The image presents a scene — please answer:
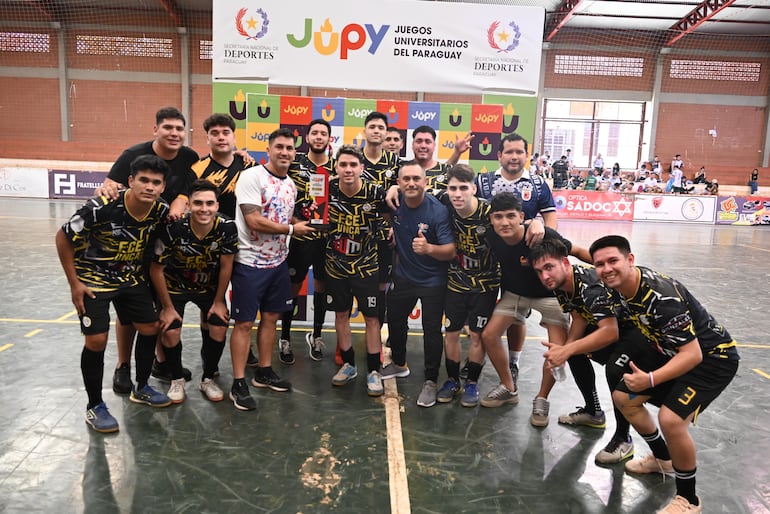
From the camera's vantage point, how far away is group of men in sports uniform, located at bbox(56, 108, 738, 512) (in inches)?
124

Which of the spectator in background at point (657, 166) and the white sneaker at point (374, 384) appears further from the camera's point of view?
the spectator in background at point (657, 166)

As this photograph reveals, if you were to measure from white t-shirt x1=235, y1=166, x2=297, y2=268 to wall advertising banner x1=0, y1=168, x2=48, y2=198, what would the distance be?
21.2 m

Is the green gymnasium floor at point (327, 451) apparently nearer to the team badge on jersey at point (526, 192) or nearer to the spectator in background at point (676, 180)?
the team badge on jersey at point (526, 192)

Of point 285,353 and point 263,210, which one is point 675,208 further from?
point 263,210

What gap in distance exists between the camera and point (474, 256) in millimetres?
4441

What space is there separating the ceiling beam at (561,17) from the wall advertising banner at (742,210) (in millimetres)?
9805

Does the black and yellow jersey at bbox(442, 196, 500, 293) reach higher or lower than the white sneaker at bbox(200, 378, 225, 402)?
higher

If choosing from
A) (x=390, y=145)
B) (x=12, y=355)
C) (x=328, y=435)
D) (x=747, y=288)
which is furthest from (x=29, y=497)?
(x=747, y=288)

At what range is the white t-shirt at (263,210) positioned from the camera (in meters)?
4.24

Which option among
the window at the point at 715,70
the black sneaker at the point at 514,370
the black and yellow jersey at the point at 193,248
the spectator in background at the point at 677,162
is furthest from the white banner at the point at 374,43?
the window at the point at 715,70

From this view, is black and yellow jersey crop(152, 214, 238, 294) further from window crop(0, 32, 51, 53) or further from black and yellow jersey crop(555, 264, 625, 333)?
window crop(0, 32, 51, 53)

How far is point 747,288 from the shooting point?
9.25 m

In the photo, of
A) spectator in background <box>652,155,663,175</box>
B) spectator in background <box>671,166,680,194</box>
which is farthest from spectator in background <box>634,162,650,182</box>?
spectator in background <box>671,166,680,194</box>

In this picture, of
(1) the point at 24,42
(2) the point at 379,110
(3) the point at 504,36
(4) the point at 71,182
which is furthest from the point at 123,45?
(2) the point at 379,110
